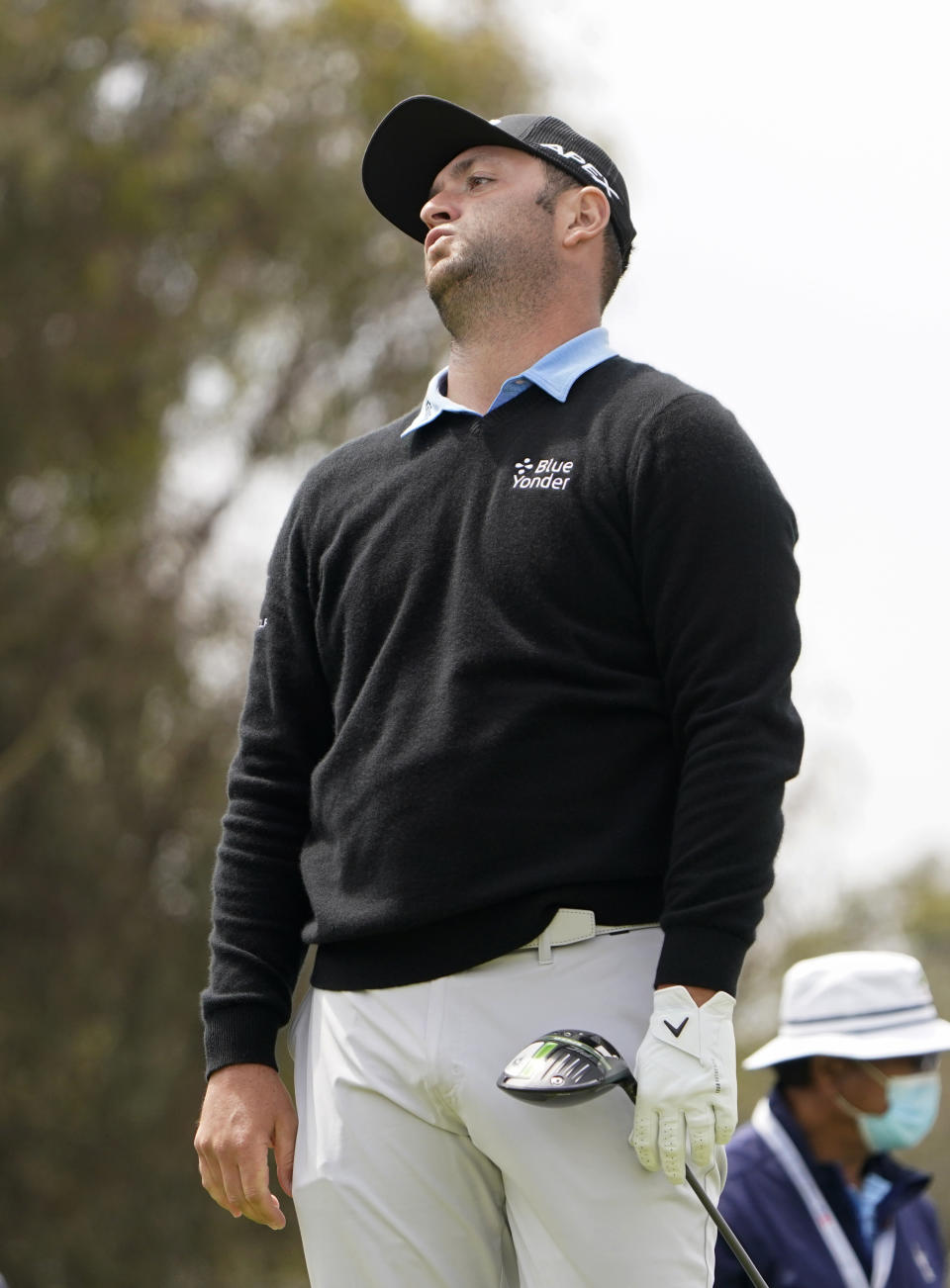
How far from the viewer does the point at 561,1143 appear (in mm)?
2434

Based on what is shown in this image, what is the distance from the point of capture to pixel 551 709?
8.41 ft

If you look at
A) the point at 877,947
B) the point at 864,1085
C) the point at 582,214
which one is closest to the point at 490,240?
the point at 582,214

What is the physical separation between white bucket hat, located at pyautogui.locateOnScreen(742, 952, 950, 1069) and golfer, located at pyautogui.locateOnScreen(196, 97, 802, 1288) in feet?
7.53

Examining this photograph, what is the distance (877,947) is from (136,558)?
18166mm

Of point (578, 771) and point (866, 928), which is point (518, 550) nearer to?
point (578, 771)

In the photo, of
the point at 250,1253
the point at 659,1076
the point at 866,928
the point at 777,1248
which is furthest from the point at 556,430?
the point at 866,928

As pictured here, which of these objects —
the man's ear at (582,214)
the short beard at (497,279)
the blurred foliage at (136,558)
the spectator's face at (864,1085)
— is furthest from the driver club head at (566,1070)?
the blurred foliage at (136,558)

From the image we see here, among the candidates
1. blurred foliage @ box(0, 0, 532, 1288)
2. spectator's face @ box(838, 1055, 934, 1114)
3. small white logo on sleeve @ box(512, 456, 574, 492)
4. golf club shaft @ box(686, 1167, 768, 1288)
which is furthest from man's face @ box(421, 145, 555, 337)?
blurred foliage @ box(0, 0, 532, 1288)

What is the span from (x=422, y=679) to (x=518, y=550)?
0.79ft

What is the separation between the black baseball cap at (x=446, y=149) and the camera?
9.80 ft

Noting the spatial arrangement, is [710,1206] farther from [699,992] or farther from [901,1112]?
[901,1112]

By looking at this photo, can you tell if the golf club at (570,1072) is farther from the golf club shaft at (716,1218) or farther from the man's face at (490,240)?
the man's face at (490,240)

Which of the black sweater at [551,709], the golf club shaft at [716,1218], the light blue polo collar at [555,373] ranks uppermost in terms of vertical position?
the light blue polo collar at [555,373]

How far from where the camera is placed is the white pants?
2404 mm
